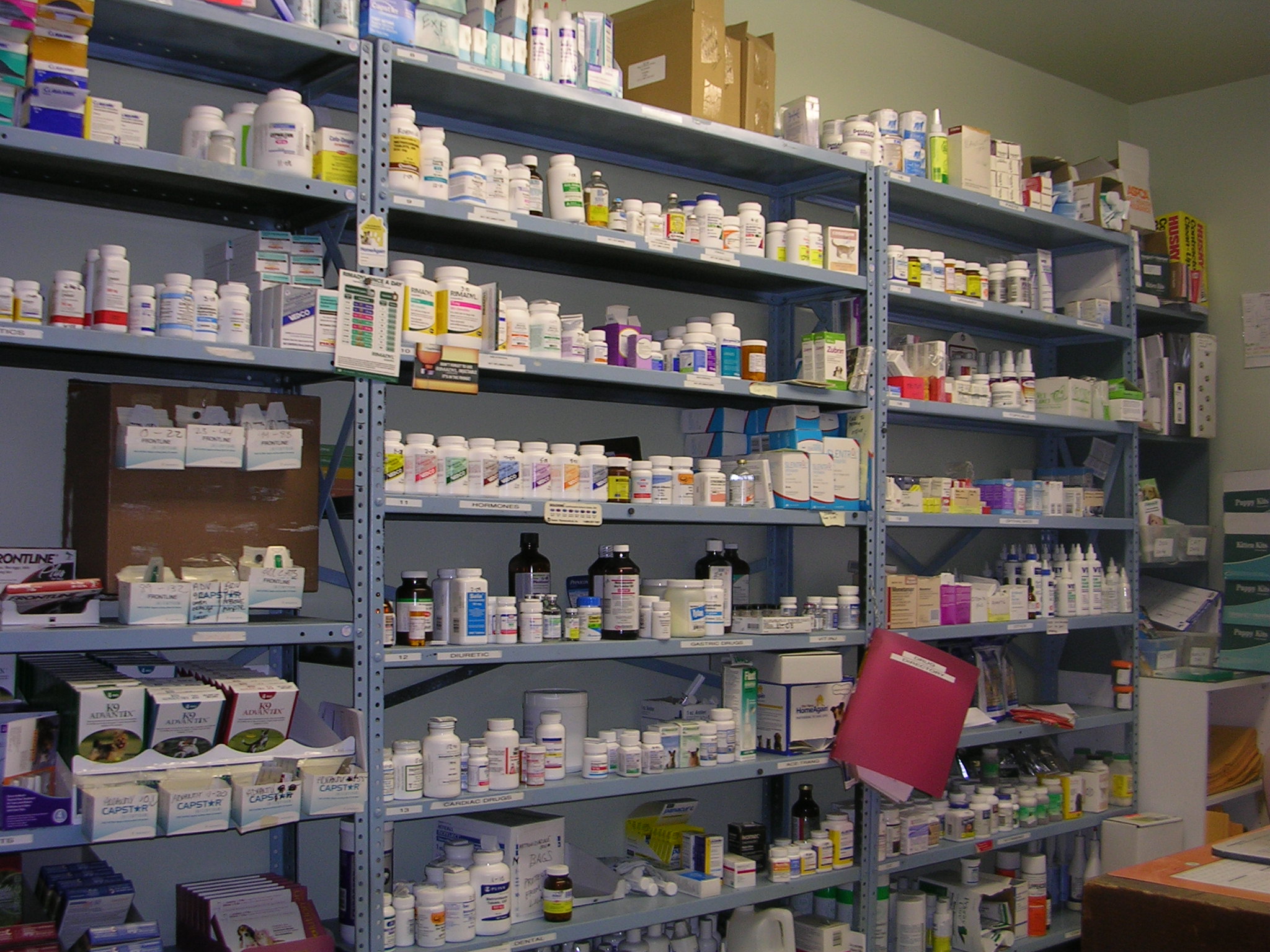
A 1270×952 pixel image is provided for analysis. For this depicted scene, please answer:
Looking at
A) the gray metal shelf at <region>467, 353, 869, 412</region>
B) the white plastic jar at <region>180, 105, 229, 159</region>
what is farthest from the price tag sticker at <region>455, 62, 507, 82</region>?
the gray metal shelf at <region>467, 353, 869, 412</region>

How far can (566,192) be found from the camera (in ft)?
10.7

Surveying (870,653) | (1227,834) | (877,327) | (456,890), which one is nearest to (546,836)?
(456,890)

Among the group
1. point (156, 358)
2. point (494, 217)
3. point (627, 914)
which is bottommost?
point (627, 914)

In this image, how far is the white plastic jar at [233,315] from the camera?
2.64m

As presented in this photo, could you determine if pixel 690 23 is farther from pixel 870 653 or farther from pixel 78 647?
pixel 78 647

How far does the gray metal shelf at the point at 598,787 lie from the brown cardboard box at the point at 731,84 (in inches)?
80.2

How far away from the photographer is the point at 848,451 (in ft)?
12.8

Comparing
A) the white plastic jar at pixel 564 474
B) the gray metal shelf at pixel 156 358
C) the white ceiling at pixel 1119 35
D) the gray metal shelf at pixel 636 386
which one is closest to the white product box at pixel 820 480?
the gray metal shelf at pixel 636 386

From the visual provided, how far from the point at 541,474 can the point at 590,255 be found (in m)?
0.86

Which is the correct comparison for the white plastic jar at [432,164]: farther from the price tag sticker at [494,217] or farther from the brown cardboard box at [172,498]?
the brown cardboard box at [172,498]

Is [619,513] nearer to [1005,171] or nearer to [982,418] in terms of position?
[982,418]

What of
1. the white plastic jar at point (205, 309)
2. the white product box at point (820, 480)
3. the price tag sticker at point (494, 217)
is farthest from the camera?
the white product box at point (820, 480)

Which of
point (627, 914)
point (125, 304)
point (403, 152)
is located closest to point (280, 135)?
point (403, 152)

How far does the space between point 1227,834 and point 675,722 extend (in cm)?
292
